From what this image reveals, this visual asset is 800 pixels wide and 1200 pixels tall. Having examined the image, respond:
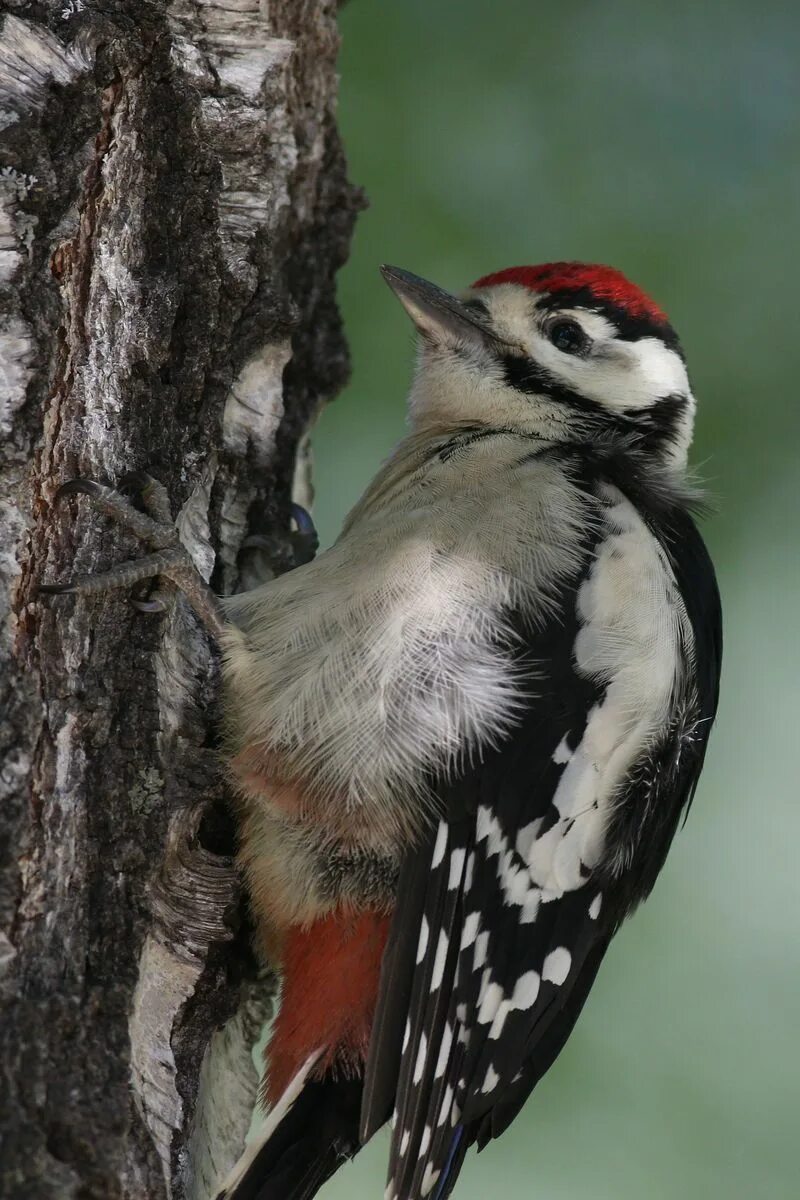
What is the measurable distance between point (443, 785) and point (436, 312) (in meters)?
1.09

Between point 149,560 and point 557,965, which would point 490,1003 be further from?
point 149,560

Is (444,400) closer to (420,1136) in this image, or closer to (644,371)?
(644,371)

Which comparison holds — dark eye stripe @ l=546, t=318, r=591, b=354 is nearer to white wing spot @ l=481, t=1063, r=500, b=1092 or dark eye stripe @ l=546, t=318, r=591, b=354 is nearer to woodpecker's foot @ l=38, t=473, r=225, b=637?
woodpecker's foot @ l=38, t=473, r=225, b=637

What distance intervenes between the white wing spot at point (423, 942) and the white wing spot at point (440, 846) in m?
0.09

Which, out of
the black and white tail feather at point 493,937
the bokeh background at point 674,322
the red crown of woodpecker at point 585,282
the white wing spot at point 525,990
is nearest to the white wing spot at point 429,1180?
the black and white tail feather at point 493,937

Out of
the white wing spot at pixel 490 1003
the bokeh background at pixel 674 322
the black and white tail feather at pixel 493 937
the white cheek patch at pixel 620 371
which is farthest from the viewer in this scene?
the bokeh background at pixel 674 322

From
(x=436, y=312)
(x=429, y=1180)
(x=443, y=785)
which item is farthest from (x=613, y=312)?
(x=429, y=1180)

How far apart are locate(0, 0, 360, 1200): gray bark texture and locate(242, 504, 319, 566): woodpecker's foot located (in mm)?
171

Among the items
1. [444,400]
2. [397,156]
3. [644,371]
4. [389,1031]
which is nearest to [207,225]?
[444,400]

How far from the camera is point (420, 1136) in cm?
203

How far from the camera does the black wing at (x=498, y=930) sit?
6.59ft

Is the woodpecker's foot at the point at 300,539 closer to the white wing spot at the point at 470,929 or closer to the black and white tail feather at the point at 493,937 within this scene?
the black and white tail feather at the point at 493,937

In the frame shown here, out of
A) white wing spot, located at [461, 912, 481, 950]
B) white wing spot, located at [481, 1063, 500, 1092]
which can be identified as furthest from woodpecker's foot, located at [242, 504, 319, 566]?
white wing spot, located at [481, 1063, 500, 1092]

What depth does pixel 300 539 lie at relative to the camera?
269 centimetres
